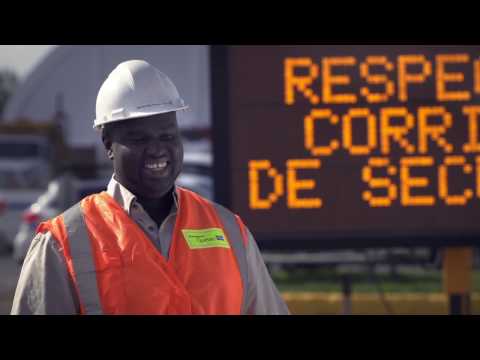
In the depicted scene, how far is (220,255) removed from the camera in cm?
341

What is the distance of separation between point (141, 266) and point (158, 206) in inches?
10.2

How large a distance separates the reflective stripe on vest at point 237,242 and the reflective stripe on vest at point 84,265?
0.46 meters

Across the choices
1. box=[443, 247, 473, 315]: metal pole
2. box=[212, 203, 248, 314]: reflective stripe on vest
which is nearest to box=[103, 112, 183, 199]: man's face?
box=[212, 203, 248, 314]: reflective stripe on vest

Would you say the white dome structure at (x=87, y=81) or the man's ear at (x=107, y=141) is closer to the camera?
the man's ear at (x=107, y=141)

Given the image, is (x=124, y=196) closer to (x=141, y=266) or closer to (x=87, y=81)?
(x=141, y=266)

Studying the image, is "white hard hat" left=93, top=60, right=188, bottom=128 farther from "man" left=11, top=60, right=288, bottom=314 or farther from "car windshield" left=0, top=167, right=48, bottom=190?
"car windshield" left=0, top=167, right=48, bottom=190

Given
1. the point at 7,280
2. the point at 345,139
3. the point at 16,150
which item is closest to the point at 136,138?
the point at 345,139

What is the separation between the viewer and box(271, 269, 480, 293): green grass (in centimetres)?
1291

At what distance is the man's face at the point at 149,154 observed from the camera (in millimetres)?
3326

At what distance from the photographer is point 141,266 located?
3.25 m

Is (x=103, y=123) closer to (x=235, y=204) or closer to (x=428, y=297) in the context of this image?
(x=235, y=204)

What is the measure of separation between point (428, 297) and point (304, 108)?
3.53 meters

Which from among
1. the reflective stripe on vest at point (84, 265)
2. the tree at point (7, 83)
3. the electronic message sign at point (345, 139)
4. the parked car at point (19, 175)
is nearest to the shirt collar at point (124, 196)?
the reflective stripe on vest at point (84, 265)

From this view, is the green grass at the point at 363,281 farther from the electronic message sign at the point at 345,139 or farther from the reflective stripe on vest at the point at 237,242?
the reflective stripe on vest at the point at 237,242
